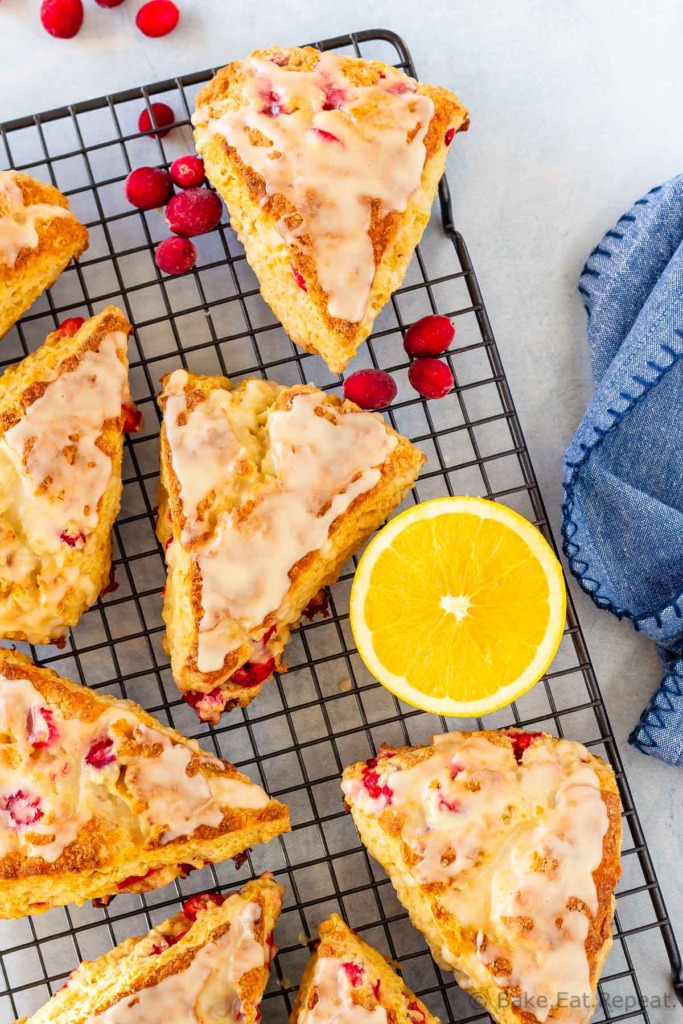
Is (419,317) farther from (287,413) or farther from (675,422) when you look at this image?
(675,422)

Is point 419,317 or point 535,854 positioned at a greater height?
point 419,317

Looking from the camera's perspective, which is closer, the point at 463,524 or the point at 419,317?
the point at 463,524

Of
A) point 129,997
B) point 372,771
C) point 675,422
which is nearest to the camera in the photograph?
point 129,997

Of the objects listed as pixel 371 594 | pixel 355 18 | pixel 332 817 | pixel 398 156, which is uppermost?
pixel 355 18

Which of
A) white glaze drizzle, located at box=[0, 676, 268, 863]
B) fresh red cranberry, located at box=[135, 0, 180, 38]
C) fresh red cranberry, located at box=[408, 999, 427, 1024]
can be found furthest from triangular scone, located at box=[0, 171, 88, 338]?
fresh red cranberry, located at box=[408, 999, 427, 1024]

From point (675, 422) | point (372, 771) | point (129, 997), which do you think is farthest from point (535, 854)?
point (675, 422)

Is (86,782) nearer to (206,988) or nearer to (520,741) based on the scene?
(206,988)

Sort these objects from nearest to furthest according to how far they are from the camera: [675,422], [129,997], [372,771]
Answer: [129,997] < [372,771] < [675,422]
